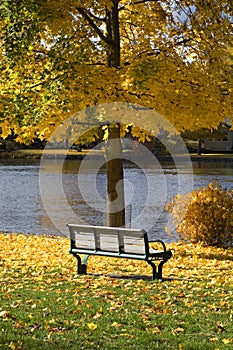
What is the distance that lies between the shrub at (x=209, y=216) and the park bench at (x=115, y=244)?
398cm

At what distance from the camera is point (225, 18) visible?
41.0 ft

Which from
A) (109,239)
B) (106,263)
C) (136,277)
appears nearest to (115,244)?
(109,239)

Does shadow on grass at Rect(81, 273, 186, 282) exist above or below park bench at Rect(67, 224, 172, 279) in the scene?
below

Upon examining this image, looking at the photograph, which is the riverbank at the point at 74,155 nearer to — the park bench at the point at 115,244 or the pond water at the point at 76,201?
the pond water at the point at 76,201

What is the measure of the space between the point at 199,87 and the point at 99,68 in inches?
69.4

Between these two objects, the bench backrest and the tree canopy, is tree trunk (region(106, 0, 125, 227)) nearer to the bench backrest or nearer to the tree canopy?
the tree canopy

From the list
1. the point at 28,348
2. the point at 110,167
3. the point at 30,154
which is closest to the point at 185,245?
the point at 110,167

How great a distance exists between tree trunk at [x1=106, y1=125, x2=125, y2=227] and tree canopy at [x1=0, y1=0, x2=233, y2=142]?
1435mm

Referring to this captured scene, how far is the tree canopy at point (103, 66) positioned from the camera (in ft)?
35.2

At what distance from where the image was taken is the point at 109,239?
883 cm

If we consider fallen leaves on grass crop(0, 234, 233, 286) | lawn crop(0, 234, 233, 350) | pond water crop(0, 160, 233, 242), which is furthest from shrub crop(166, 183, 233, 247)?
pond water crop(0, 160, 233, 242)

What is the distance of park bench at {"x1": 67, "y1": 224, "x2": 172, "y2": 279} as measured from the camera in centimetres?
854

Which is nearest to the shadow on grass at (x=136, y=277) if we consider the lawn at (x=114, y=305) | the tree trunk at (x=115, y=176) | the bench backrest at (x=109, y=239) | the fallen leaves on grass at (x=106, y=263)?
the lawn at (x=114, y=305)

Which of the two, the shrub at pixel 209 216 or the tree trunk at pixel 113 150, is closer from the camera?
the tree trunk at pixel 113 150
